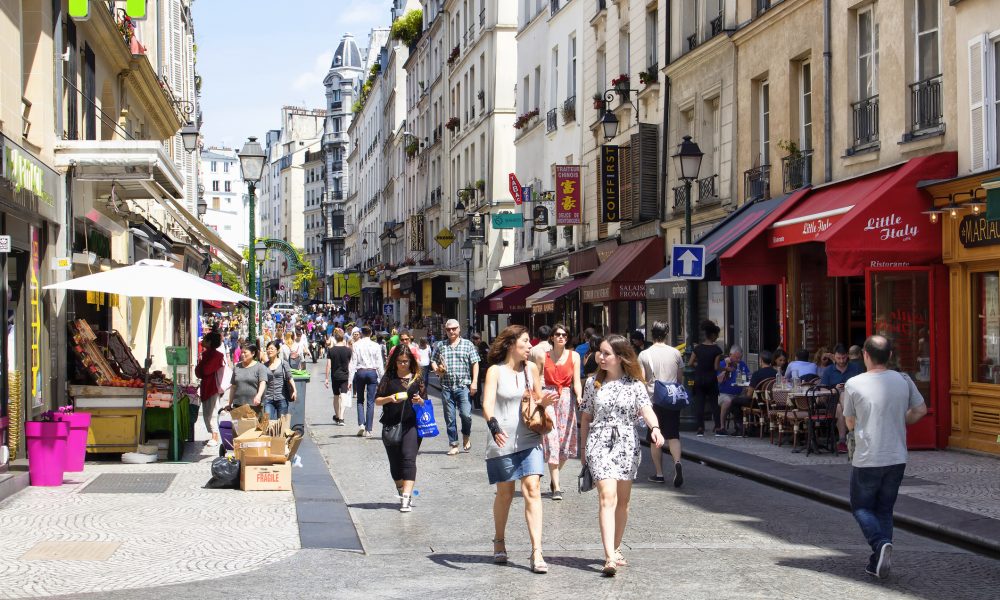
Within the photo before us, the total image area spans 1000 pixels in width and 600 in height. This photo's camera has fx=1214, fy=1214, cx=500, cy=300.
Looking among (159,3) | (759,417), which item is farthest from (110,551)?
(159,3)

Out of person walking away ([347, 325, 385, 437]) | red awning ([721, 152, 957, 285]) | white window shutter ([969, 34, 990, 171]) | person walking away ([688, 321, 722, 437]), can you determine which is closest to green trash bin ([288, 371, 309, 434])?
person walking away ([347, 325, 385, 437])

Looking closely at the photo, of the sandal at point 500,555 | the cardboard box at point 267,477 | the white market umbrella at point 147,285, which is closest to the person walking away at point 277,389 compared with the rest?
the white market umbrella at point 147,285

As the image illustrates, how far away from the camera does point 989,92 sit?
14195 mm

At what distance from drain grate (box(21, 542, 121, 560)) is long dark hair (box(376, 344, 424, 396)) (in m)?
2.88

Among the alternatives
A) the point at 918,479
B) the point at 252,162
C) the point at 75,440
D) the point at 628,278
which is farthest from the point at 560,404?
the point at 628,278

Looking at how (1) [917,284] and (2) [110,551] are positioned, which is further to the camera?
(1) [917,284]

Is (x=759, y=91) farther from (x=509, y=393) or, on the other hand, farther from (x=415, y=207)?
(x=415, y=207)

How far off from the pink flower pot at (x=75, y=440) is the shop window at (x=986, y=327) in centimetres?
1046

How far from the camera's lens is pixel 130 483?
508 inches

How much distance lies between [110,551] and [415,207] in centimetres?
5427

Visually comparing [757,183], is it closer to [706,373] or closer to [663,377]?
[706,373]

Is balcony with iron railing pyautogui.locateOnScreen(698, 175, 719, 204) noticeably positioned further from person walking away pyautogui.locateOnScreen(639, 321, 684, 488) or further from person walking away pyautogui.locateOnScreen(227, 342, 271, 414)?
person walking away pyautogui.locateOnScreen(227, 342, 271, 414)

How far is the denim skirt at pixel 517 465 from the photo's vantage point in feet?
27.4

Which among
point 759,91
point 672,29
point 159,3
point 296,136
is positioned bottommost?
point 759,91
